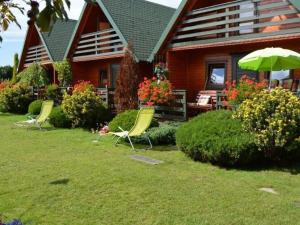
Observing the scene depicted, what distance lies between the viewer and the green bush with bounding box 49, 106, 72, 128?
52.2ft

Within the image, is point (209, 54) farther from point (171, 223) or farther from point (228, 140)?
point (171, 223)

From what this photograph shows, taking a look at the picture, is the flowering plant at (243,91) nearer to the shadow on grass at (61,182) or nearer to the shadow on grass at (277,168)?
the shadow on grass at (277,168)

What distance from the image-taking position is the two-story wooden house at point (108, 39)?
64.1ft

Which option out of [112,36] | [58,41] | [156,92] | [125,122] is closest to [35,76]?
[58,41]

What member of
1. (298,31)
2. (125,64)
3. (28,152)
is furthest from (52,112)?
(298,31)

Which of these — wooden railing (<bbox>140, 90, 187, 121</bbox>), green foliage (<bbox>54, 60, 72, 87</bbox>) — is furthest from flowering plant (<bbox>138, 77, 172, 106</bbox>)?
green foliage (<bbox>54, 60, 72, 87</bbox>)

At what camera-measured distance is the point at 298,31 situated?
12156 millimetres

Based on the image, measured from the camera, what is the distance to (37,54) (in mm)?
28578

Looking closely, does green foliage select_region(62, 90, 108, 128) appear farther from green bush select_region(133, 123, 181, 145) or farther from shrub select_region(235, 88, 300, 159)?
shrub select_region(235, 88, 300, 159)

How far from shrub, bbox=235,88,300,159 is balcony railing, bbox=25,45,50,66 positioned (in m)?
20.8

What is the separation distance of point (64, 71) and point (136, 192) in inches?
701

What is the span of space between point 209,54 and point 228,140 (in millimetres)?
9266

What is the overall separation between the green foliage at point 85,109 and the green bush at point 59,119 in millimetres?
312

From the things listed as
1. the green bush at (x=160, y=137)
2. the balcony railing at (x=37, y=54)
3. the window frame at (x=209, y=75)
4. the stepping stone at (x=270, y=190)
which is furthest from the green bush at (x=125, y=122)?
the balcony railing at (x=37, y=54)
